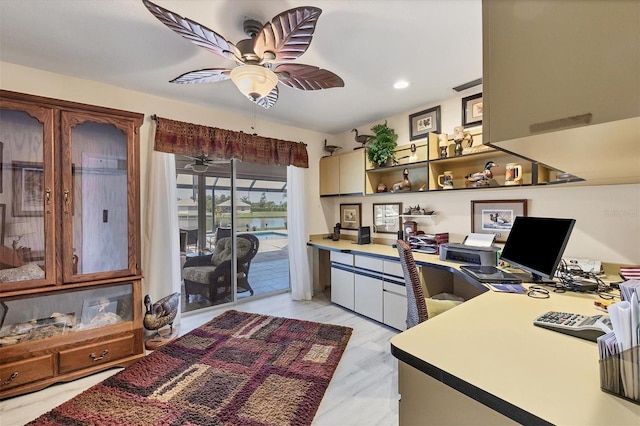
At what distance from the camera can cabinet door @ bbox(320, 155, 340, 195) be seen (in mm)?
3945

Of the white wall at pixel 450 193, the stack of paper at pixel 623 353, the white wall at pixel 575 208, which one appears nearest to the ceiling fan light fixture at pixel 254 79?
the white wall at pixel 450 193

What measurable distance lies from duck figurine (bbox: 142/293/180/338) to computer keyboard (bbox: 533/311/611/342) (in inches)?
114

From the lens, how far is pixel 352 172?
12.2 feet

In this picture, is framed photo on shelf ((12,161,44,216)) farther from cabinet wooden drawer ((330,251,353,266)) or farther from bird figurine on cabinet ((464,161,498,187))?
bird figurine on cabinet ((464,161,498,187))

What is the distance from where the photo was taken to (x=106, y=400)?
184 cm

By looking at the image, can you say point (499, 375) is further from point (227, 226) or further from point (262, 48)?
point (227, 226)

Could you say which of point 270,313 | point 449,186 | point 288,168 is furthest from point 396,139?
point 270,313

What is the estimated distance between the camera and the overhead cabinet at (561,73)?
489 mm

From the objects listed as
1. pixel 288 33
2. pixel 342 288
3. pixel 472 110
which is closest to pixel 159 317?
pixel 342 288

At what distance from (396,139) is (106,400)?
142 inches

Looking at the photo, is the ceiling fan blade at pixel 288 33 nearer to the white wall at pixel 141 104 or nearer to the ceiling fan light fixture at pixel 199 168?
the white wall at pixel 141 104

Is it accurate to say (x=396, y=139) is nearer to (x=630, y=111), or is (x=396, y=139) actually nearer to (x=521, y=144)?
(x=521, y=144)

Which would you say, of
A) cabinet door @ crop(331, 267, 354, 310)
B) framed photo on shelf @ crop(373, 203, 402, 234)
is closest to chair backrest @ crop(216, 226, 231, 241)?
cabinet door @ crop(331, 267, 354, 310)

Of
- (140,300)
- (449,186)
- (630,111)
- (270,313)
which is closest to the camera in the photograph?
(630,111)
